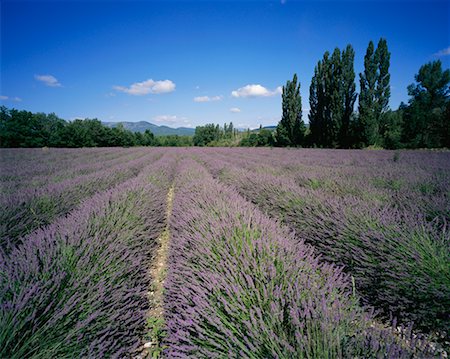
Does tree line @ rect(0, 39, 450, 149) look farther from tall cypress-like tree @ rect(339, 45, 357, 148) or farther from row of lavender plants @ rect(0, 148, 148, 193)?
row of lavender plants @ rect(0, 148, 148, 193)

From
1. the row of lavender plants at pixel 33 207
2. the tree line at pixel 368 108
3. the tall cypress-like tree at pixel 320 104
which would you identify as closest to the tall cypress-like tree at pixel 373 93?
the tree line at pixel 368 108

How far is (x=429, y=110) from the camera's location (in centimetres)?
2742

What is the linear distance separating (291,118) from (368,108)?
38.6ft

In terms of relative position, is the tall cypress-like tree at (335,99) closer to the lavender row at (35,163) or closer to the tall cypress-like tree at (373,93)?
the tall cypress-like tree at (373,93)

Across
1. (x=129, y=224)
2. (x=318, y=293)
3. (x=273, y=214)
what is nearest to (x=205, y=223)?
(x=129, y=224)

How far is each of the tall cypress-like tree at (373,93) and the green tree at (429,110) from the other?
19.9 feet

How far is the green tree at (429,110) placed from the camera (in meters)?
23.3

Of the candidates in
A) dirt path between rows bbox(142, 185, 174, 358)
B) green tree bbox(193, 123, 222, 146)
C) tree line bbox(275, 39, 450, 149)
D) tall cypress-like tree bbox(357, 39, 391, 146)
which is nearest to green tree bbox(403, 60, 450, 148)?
tree line bbox(275, 39, 450, 149)

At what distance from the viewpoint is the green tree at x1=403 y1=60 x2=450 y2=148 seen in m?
23.3

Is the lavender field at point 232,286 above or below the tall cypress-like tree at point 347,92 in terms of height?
below

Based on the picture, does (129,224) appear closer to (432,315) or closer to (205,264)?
(205,264)

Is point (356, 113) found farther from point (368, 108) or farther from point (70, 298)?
point (70, 298)

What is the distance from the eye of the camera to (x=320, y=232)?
260 centimetres

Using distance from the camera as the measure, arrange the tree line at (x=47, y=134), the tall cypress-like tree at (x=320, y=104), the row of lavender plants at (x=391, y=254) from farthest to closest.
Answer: the tree line at (x=47, y=134)
the tall cypress-like tree at (x=320, y=104)
the row of lavender plants at (x=391, y=254)
